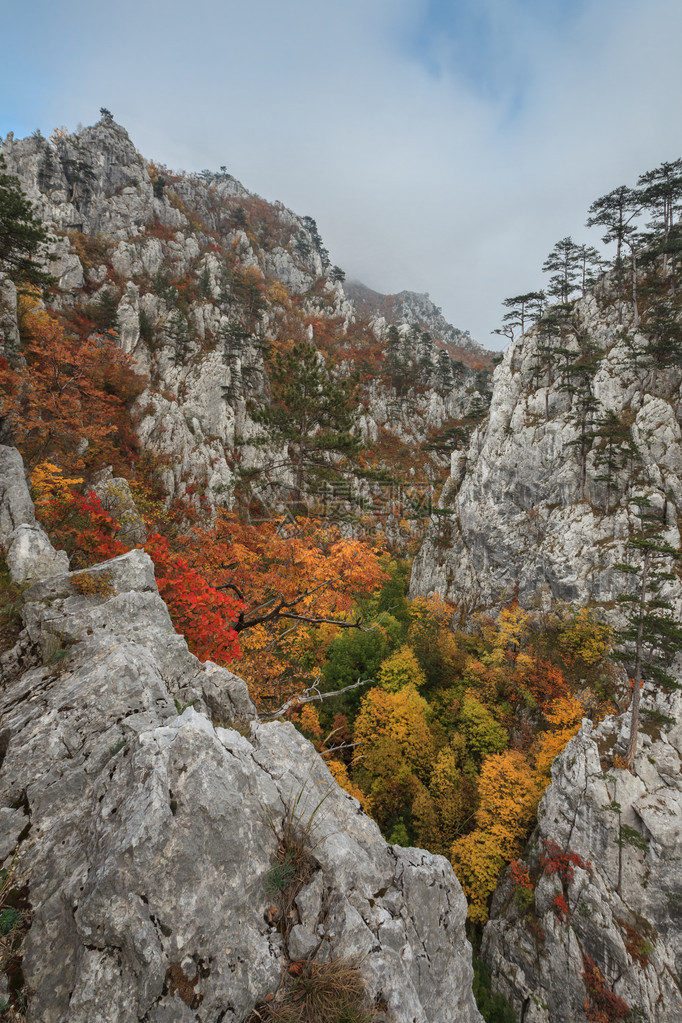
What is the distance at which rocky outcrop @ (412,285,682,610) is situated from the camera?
99.3 ft

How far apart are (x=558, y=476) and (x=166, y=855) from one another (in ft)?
127

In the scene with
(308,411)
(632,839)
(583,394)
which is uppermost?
(583,394)

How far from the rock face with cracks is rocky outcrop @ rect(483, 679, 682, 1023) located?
20.0 m

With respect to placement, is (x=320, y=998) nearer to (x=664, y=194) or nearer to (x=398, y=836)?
(x=398, y=836)

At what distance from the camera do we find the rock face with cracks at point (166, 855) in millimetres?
3166

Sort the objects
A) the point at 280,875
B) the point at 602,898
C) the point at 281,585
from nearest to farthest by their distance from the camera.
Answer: the point at 280,875
the point at 281,585
the point at 602,898

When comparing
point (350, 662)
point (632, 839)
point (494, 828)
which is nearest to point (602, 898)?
point (632, 839)

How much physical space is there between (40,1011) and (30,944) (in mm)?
420

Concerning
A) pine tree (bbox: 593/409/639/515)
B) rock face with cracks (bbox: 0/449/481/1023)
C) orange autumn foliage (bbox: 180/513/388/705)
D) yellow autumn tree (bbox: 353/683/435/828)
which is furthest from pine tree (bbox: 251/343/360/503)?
pine tree (bbox: 593/409/639/515)

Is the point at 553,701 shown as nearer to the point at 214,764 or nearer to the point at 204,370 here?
the point at 214,764

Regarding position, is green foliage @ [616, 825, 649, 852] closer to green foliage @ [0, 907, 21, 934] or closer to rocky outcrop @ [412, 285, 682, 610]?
rocky outcrop @ [412, 285, 682, 610]

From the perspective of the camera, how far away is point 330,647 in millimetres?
25031

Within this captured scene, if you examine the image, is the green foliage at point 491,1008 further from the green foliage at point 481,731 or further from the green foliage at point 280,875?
the green foliage at point 280,875

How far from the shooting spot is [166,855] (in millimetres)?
3600
